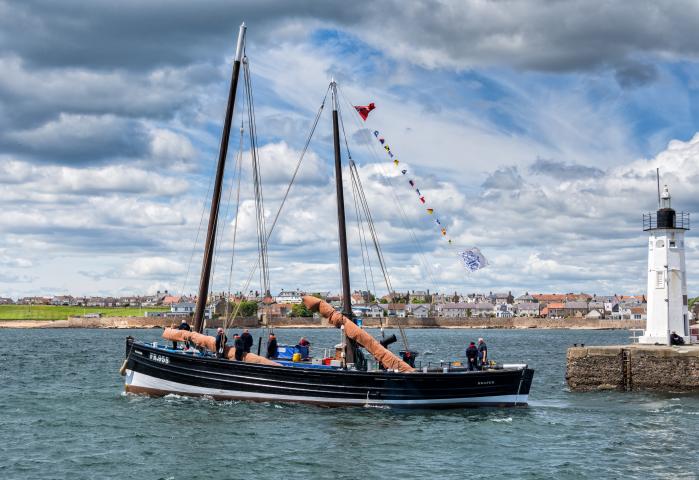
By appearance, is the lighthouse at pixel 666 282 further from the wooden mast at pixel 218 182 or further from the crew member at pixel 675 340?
the wooden mast at pixel 218 182

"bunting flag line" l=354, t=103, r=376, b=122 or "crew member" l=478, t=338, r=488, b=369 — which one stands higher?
"bunting flag line" l=354, t=103, r=376, b=122

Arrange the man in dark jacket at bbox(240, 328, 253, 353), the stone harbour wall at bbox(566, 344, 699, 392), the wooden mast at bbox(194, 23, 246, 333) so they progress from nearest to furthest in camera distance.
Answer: the man in dark jacket at bbox(240, 328, 253, 353)
the wooden mast at bbox(194, 23, 246, 333)
the stone harbour wall at bbox(566, 344, 699, 392)

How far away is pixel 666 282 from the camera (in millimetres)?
45031

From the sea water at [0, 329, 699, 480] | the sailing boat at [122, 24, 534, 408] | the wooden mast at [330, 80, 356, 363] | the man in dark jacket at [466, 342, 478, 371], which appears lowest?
the sea water at [0, 329, 699, 480]

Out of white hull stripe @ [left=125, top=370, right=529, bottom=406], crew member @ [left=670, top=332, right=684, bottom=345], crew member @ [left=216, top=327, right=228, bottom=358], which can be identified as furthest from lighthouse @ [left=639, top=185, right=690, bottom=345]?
crew member @ [left=216, top=327, right=228, bottom=358]

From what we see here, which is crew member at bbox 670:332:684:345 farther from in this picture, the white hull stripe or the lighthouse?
the white hull stripe

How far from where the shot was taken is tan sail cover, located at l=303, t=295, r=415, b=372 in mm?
34156

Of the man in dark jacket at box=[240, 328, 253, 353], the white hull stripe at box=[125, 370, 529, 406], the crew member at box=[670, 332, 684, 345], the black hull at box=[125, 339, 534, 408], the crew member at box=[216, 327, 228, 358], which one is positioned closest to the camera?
the black hull at box=[125, 339, 534, 408]

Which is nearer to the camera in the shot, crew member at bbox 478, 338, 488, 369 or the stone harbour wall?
crew member at bbox 478, 338, 488, 369

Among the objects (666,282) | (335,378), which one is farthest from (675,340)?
(335,378)

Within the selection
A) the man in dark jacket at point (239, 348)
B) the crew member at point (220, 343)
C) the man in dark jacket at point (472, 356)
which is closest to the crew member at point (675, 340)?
the man in dark jacket at point (472, 356)

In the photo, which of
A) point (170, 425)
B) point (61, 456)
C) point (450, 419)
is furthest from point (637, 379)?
point (61, 456)

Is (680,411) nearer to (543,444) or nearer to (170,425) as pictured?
(543,444)

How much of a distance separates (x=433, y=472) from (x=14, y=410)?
21.3m
